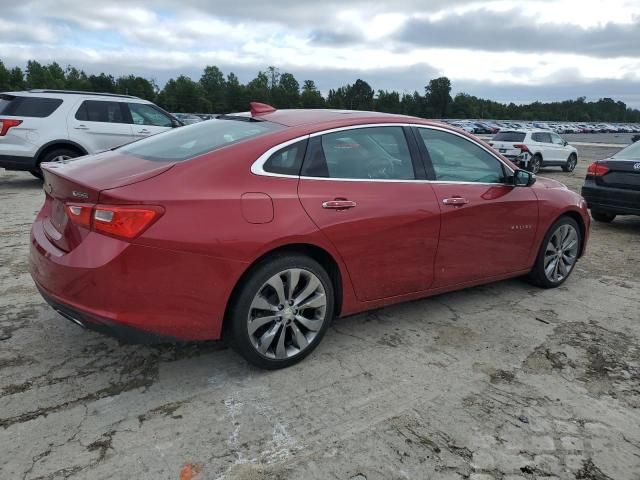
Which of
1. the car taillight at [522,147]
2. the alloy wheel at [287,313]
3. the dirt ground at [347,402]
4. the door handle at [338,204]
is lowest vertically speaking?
the dirt ground at [347,402]

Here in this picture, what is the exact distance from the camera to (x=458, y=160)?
13.8 ft

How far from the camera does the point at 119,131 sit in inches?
407

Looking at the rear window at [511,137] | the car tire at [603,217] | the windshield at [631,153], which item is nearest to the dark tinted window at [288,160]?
the windshield at [631,153]

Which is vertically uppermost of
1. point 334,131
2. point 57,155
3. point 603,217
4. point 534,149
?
point 334,131

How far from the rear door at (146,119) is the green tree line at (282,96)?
82881 mm

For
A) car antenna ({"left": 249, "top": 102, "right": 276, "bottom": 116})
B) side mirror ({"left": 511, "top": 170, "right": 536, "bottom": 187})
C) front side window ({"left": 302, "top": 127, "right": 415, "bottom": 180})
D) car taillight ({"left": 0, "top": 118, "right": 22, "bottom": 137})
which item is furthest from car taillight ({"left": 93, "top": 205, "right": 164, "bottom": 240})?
car taillight ({"left": 0, "top": 118, "right": 22, "bottom": 137})

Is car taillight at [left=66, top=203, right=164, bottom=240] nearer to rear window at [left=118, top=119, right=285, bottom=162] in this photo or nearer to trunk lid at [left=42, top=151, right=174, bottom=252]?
trunk lid at [left=42, top=151, right=174, bottom=252]

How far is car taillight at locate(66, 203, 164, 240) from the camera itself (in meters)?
2.70

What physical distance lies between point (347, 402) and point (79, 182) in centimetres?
192

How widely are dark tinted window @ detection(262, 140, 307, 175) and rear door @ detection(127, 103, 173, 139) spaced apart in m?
7.88

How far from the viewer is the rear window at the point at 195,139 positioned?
3260mm

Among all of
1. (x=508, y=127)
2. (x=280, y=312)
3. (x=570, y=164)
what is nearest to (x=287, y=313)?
(x=280, y=312)

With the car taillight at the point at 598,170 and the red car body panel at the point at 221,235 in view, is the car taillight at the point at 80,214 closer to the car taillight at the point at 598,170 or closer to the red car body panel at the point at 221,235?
the red car body panel at the point at 221,235

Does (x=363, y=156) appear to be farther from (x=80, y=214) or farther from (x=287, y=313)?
(x=80, y=214)
